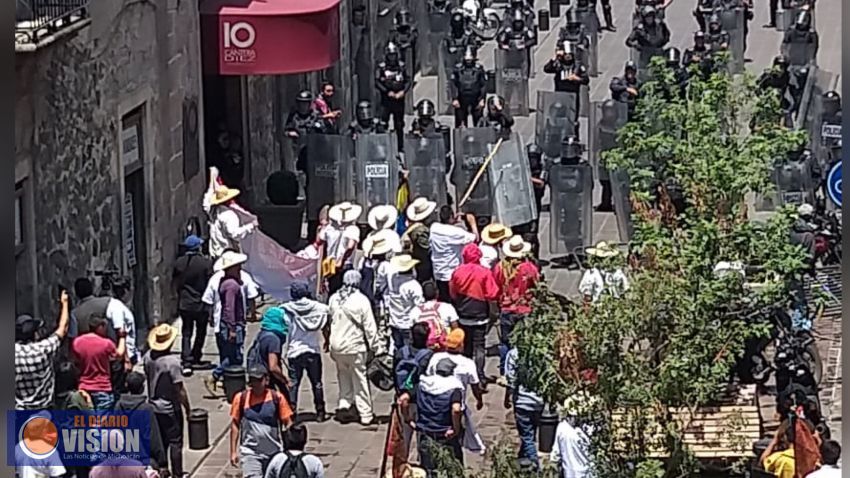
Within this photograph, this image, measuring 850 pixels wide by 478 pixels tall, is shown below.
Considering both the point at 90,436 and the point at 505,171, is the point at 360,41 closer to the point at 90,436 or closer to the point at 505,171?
the point at 505,171

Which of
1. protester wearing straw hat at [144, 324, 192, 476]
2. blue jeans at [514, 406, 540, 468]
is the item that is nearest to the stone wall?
protester wearing straw hat at [144, 324, 192, 476]

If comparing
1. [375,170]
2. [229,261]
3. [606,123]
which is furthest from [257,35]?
[229,261]

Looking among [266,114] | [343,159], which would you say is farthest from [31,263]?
[266,114]

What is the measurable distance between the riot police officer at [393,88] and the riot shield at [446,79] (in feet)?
3.37

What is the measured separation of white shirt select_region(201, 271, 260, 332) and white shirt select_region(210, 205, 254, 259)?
3.36ft

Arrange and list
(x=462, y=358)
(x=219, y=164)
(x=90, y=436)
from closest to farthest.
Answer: (x=90, y=436), (x=462, y=358), (x=219, y=164)

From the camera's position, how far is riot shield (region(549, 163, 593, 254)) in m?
20.0

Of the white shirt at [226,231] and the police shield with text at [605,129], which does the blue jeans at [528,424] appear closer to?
the white shirt at [226,231]

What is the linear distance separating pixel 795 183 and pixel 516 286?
5161mm

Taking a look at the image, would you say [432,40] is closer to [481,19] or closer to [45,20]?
[481,19]

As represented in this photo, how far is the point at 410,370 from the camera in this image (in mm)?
12688

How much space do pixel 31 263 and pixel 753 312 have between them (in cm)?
687

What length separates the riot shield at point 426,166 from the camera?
2064cm

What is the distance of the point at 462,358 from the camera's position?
41.8ft
